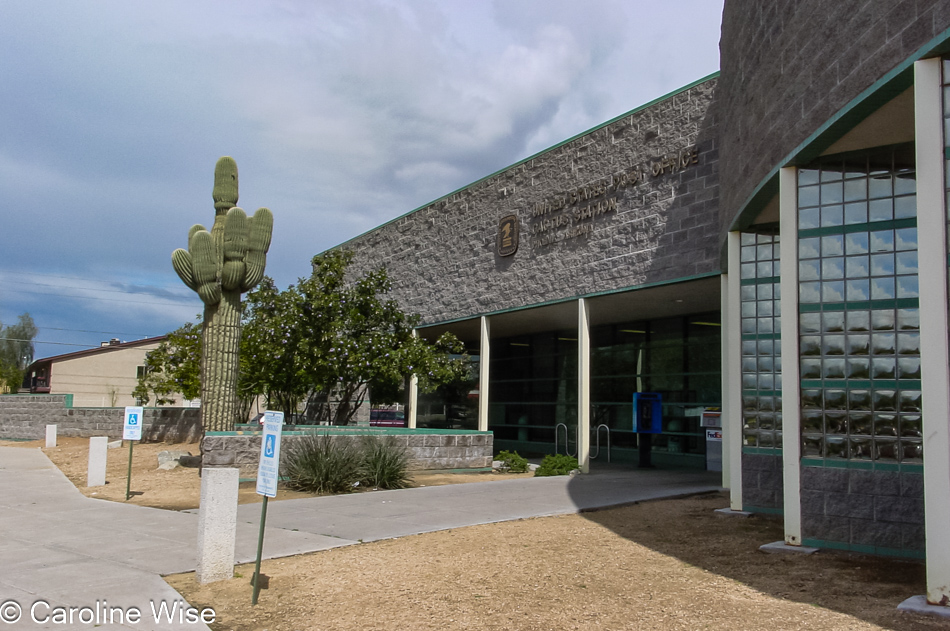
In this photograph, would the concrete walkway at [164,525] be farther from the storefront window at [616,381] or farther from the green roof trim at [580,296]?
the storefront window at [616,381]

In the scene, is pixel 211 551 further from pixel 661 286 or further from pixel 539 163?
pixel 539 163

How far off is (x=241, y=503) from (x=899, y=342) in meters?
9.25

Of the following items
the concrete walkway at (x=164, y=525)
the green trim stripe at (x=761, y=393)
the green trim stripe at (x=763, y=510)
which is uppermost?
the green trim stripe at (x=761, y=393)

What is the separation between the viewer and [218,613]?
5.64 m

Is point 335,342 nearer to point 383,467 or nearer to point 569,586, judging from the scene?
point 383,467

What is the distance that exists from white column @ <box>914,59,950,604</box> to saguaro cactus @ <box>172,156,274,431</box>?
13561 mm

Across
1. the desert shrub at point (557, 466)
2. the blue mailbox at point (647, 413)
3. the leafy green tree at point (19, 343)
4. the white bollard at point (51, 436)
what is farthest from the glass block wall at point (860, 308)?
the leafy green tree at point (19, 343)

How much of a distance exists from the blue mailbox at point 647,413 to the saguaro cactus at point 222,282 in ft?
32.1

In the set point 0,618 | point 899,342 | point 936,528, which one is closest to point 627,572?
point 936,528

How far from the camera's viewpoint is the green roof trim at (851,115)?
19.7 ft

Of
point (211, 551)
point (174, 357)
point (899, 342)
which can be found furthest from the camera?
point (174, 357)

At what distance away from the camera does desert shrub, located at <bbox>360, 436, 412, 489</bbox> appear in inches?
531

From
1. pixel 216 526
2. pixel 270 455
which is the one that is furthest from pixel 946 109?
pixel 216 526

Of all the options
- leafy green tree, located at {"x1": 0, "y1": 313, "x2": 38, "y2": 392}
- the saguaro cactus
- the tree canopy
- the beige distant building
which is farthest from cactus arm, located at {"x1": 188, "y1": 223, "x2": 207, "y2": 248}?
leafy green tree, located at {"x1": 0, "y1": 313, "x2": 38, "y2": 392}
